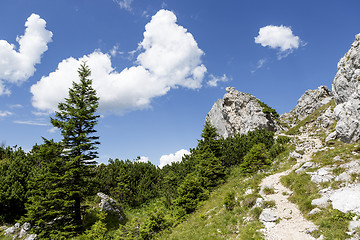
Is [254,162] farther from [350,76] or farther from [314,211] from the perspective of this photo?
[350,76]

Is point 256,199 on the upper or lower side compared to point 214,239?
upper

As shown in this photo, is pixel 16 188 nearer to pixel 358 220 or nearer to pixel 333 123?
pixel 358 220

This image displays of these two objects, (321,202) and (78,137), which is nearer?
(321,202)

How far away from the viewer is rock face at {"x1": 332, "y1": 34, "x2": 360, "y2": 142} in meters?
22.4

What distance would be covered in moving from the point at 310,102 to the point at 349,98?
61349mm

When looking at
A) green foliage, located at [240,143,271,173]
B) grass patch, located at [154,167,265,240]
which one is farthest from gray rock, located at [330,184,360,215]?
green foliage, located at [240,143,271,173]

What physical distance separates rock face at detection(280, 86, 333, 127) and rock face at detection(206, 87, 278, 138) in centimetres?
1632

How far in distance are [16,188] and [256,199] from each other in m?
26.0

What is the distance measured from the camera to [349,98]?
84.0 ft

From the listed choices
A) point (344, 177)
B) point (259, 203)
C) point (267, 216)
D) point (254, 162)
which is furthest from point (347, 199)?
point (254, 162)

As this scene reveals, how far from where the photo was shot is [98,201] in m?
24.2

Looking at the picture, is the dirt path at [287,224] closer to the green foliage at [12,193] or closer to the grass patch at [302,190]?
the grass patch at [302,190]

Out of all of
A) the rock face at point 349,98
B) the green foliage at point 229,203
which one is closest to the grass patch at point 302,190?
the green foliage at point 229,203

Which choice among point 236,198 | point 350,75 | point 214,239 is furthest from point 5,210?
point 350,75
